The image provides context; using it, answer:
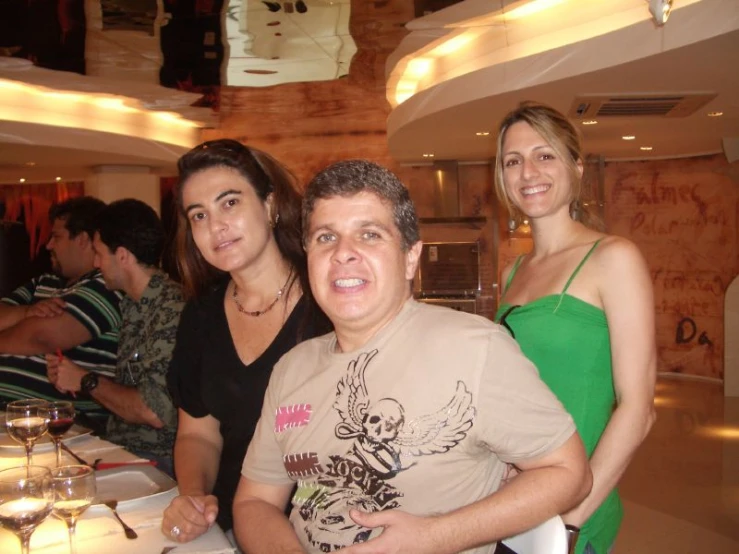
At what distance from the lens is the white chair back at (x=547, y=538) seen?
121 centimetres

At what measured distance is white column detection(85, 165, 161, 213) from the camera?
360 inches

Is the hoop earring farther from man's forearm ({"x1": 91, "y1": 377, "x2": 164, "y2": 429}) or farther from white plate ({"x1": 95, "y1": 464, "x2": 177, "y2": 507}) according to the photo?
man's forearm ({"x1": 91, "y1": 377, "x2": 164, "y2": 429})

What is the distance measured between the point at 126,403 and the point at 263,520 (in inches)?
54.7

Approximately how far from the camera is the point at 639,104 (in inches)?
209

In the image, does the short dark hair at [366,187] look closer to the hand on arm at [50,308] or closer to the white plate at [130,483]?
the white plate at [130,483]

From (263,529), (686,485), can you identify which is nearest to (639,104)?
(686,485)

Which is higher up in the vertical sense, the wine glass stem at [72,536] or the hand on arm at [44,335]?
the hand on arm at [44,335]

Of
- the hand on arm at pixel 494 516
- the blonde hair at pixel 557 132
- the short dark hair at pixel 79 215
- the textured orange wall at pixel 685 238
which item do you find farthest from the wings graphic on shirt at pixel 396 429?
the textured orange wall at pixel 685 238

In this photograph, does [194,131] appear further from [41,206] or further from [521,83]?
[521,83]

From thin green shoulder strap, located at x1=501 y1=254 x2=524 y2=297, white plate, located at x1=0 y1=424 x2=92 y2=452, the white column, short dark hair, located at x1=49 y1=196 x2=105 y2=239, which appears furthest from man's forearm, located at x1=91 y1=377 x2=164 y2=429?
the white column

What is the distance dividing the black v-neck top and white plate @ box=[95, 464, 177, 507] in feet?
0.55

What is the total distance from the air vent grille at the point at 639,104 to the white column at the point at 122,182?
19.4 ft

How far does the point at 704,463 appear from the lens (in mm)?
5324

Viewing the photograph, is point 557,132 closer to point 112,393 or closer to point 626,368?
point 626,368
